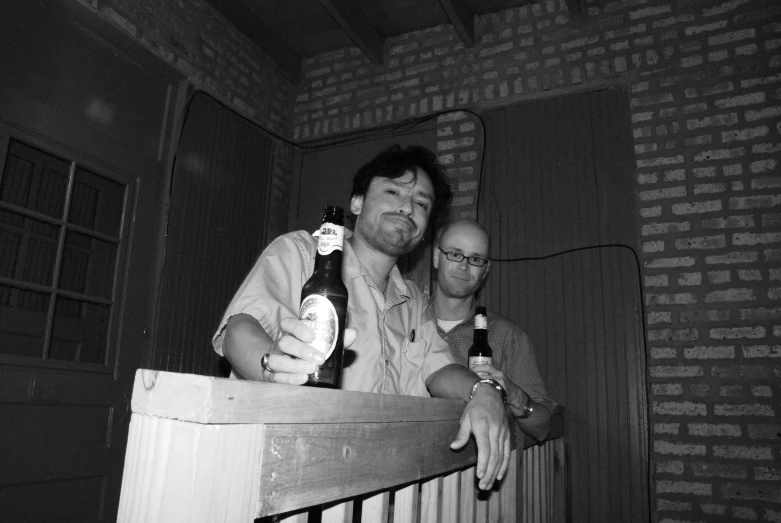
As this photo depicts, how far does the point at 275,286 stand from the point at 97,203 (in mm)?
2179

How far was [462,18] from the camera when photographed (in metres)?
3.62

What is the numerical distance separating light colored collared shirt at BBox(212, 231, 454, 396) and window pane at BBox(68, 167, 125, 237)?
6.28ft

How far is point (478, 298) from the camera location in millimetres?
3436

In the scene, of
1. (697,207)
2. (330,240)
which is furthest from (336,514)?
(697,207)

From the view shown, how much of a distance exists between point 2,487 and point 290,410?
245cm

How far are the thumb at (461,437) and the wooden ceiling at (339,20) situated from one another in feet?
10.1

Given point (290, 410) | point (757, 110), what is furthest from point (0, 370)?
point (757, 110)

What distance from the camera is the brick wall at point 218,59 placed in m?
3.12

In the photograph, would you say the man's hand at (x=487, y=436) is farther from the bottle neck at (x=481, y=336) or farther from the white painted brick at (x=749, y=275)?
the white painted brick at (x=749, y=275)

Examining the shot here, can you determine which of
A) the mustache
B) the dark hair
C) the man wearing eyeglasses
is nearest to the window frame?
the dark hair

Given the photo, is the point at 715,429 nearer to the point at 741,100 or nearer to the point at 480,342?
the point at 480,342

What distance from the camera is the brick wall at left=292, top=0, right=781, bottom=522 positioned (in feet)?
8.87

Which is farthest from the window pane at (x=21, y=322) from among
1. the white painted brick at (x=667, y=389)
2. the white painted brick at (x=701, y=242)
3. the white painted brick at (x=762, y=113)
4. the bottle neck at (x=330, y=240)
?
the white painted brick at (x=762, y=113)

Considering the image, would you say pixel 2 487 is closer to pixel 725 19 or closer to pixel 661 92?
pixel 661 92
